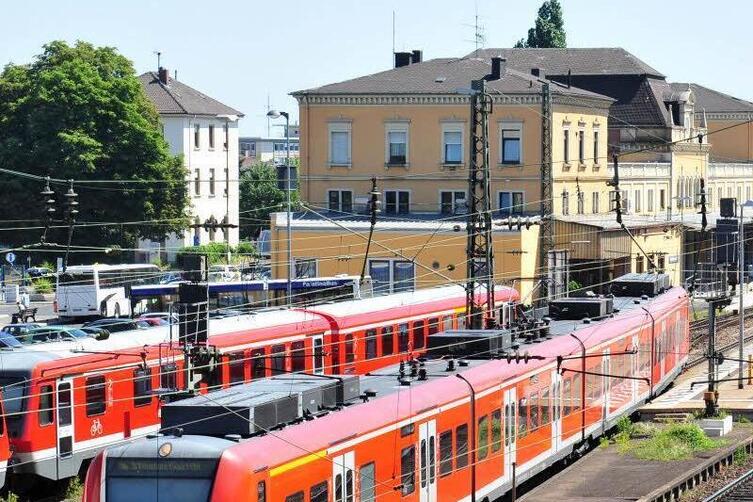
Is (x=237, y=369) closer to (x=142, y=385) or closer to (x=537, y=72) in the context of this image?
(x=142, y=385)

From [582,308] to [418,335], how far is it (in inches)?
240

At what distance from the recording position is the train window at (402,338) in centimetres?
3828

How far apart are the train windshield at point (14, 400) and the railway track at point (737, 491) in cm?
1141

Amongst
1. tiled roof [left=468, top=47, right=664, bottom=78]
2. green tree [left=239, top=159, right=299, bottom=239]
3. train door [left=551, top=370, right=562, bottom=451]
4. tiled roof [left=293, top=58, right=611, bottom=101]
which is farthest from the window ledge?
train door [left=551, top=370, right=562, bottom=451]

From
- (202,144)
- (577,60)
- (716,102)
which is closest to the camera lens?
(577,60)

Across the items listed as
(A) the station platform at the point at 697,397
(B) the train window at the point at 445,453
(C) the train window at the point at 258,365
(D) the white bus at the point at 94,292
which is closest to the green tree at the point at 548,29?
(D) the white bus at the point at 94,292

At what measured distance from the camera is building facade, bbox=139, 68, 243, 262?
90.4 m

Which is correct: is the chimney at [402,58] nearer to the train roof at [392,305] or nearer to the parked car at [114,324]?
the train roof at [392,305]

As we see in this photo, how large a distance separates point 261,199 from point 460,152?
41.6m

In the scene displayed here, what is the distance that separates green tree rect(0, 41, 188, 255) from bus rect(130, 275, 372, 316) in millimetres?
13414

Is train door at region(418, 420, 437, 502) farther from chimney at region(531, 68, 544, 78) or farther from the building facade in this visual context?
the building facade

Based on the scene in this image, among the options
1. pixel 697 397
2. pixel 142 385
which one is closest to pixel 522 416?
pixel 142 385

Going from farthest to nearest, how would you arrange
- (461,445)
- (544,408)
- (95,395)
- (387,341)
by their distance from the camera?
(387,341)
(544,408)
(95,395)
(461,445)

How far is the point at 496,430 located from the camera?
24906mm
